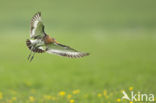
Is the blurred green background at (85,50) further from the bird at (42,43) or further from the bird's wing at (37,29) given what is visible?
the bird's wing at (37,29)

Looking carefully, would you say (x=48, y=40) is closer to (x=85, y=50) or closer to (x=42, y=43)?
(x=42, y=43)

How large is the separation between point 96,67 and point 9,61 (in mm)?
4874

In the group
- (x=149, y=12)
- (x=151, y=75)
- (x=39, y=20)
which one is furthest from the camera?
(x=149, y=12)

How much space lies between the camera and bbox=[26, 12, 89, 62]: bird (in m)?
7.95

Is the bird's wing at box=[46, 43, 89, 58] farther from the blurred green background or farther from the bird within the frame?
the blurred green background

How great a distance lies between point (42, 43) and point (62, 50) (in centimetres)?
41

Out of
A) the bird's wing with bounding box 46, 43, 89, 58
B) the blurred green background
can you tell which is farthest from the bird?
the blurred green background

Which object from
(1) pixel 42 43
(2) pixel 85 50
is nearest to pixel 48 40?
(1) pixel 42 43

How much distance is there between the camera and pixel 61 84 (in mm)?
14703

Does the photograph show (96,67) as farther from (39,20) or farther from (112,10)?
(112,10)

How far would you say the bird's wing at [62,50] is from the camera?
7872mm

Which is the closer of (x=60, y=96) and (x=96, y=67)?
(x=60, y=96)

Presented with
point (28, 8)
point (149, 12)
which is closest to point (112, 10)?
point (149, 12)

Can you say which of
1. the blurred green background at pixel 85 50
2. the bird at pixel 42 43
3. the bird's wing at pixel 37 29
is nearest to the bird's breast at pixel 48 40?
the bird at pixel 42 43
